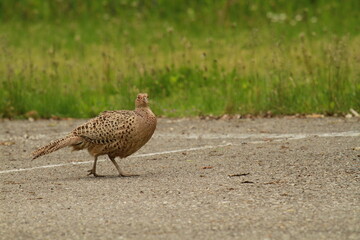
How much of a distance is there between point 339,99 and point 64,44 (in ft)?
32.2

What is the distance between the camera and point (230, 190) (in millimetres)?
7500

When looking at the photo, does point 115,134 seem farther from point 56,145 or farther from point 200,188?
point 200,188

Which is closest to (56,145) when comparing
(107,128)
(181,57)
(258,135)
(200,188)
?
(107,128)

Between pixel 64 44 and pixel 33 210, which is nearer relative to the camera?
pixel 33 210

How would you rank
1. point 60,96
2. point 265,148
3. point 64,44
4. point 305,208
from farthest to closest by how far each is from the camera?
point 64,44, point 60,96, point 265,148, point 305,208

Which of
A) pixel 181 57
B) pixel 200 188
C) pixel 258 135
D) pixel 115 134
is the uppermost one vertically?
pixel 115 134

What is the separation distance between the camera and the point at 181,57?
60.8ft

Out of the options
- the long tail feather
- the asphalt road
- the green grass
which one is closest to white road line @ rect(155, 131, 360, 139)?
the asphalt road

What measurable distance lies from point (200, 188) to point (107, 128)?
1399 mm

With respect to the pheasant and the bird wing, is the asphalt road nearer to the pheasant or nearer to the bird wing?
the pheasant

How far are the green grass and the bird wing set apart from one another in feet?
11.6

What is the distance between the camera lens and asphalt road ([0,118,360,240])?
617cm

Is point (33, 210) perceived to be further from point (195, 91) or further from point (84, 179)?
point (195, 91)

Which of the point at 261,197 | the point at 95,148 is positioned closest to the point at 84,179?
the point at 95,148
